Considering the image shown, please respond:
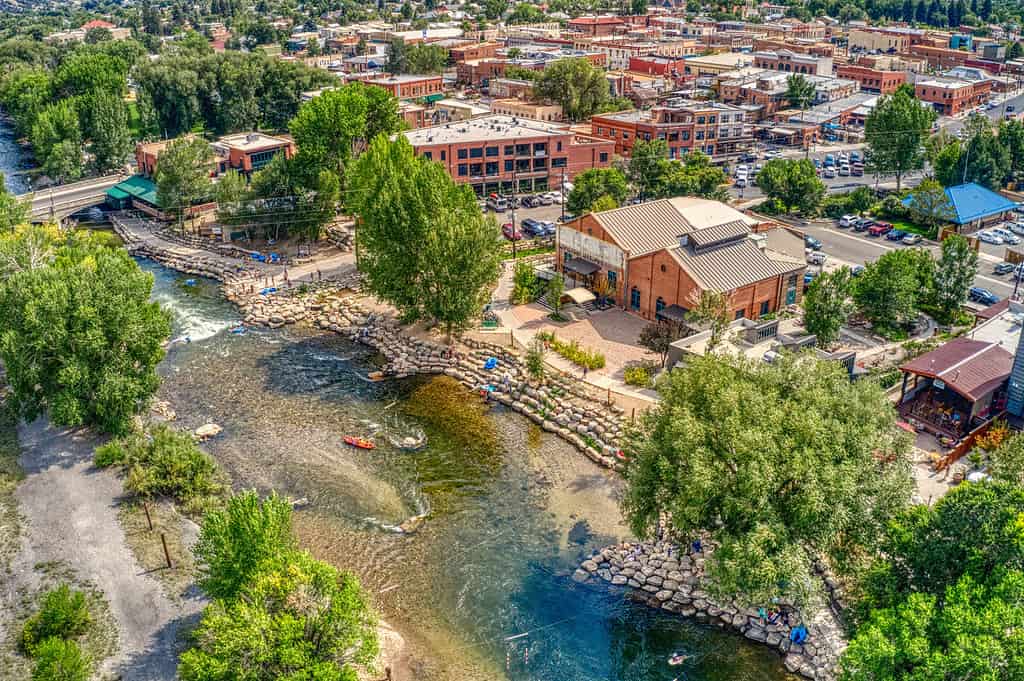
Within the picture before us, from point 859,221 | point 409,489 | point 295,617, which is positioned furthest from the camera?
point 859,221

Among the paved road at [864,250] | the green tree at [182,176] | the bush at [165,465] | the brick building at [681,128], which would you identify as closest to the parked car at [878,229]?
the paved road at [864,250]

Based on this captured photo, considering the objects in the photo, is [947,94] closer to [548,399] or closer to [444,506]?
[548,399]

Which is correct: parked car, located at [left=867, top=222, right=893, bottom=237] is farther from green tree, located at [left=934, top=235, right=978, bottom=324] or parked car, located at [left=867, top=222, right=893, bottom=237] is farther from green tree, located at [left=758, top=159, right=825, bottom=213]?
green tree, located at [left=934, top=235, right=978, bottom=324]

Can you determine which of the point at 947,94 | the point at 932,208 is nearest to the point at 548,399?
the point at 932,208

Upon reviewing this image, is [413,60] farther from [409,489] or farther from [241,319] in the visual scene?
[409,489]

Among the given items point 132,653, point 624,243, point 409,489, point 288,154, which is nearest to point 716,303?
point 624,243

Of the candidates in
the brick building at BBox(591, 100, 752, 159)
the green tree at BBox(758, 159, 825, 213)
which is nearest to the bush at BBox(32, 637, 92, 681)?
the green tree at BBox(758, 159, 825, 213)
